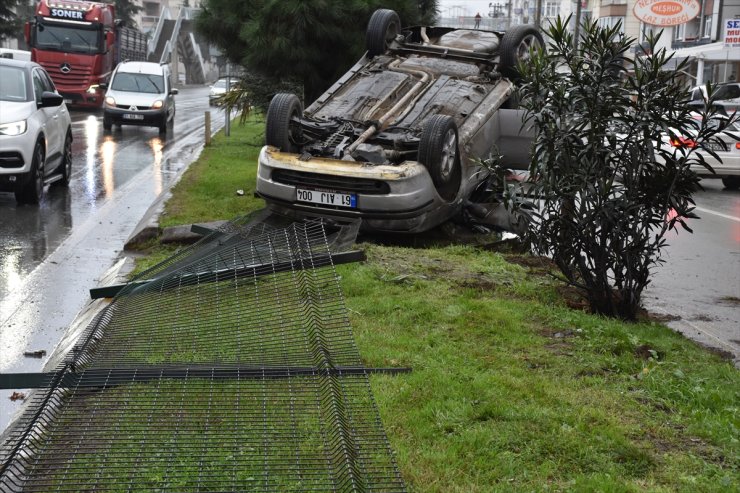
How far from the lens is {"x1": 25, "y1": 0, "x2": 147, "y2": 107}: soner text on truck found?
3441 centimetres

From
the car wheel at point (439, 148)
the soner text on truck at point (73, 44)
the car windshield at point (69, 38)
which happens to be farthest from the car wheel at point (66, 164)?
the car windshield at point (69, 38)

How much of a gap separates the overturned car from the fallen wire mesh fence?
256 cm

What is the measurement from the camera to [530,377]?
533 centimetres

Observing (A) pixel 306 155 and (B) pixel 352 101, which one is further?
(B) pixel 352 101

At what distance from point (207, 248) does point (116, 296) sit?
3.61ft

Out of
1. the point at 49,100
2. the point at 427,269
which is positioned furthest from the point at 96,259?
the point at 49,100

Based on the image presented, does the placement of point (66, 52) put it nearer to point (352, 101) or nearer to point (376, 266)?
point (352, 101)

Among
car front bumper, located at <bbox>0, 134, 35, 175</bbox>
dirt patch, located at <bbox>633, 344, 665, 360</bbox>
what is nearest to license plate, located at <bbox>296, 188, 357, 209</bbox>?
dirt patch, located at <bbox>633, 344, 665, 360</bbox>

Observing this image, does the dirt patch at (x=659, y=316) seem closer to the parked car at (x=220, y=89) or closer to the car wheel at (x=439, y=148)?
the car wheel at (x=439, y=148)

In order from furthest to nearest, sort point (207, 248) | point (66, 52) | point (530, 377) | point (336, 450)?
point (66, 52) → point (207, 248) → point (530, 377) → point (336, 450)

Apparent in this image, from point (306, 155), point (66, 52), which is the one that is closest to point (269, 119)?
point (306, 155)

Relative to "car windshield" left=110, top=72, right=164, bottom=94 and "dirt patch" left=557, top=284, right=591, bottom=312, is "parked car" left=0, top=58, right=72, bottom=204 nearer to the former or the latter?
"dirt patch" left=557, top=284, right=591, bottom=312

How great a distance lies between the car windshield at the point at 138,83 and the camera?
93.8 ft

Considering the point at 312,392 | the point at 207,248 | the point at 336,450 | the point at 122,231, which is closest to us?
the point at 336,450
